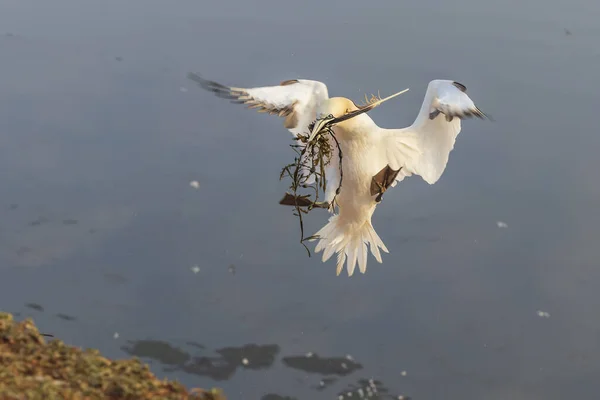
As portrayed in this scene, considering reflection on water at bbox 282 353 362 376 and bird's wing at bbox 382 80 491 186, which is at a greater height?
bird's wing at bbox 382 80 491 186

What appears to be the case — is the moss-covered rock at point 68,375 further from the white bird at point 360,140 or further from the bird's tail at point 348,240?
the bird's tail at point 348,240

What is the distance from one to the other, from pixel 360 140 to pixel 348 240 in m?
0.69

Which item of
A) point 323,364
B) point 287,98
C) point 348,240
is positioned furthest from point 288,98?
point 323,364

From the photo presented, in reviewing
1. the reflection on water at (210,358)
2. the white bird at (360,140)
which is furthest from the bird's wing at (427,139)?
the reflection on water at (210,358)

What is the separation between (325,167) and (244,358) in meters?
1.29

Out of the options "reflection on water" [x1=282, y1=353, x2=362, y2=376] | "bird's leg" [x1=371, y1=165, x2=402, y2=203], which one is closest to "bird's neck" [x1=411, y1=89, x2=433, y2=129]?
"bird's leg" [x1=371, y1=165, x2=402, y2=203]

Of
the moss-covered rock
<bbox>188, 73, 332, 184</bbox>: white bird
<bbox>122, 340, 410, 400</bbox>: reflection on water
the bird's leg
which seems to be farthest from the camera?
<bbox>122, 340, 410, 400</bbox>: reflection on water

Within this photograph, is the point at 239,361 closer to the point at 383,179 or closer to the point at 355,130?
the point at 383,179

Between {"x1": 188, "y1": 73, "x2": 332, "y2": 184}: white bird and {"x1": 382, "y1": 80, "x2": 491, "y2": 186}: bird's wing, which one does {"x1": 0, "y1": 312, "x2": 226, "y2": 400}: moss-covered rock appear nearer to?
{"x1": 188, "y1": 73, "x2": 332, "y2": 184}: white bird

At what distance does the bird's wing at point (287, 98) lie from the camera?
129 inches

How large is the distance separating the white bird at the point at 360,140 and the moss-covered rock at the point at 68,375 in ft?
4.70

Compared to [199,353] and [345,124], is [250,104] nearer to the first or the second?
[345,124]

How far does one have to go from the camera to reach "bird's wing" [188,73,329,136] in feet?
10.7

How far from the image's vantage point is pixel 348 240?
12.9 ft
